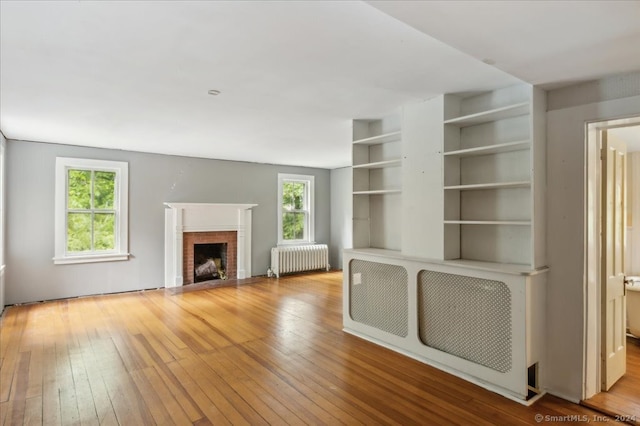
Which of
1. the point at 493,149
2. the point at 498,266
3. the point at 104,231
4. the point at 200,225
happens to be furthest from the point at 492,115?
the point at 104,231

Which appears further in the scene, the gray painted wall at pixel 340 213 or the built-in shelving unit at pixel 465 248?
the gray painted wall at pixel 340 213

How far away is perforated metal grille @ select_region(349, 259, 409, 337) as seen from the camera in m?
3.42

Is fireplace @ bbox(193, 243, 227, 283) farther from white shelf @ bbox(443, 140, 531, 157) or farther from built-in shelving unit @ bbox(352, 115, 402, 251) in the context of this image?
white shelf @ bbox(443, 140, 531, 157)

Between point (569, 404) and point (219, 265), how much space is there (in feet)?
19.9

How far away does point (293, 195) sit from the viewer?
8219 mm

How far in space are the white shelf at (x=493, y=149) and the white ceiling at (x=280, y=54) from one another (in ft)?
1.48

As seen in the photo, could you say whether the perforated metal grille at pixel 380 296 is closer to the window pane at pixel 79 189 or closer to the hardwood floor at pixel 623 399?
the hardwood floor at pixel 623 399

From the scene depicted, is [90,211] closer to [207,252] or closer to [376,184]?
[207,252]

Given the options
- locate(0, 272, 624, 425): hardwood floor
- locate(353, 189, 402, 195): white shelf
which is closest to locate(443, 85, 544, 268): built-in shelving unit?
locate(353, 189, 402, 195): white shelf

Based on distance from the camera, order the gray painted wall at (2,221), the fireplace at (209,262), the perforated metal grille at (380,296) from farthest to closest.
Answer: the fireplace at (209,262)
the gray painted wall at (2,221)
the perforated metal grille at (380,296)

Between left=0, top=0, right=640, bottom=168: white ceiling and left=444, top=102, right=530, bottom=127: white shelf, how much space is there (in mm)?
234

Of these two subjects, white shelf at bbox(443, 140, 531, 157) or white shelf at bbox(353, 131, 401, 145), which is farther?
white shelf at bbox(353, 131, 401, 145)

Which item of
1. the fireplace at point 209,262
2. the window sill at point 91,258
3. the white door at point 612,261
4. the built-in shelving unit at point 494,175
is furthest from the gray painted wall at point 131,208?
the white door at point 612,261

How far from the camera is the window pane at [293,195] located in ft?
26.5
